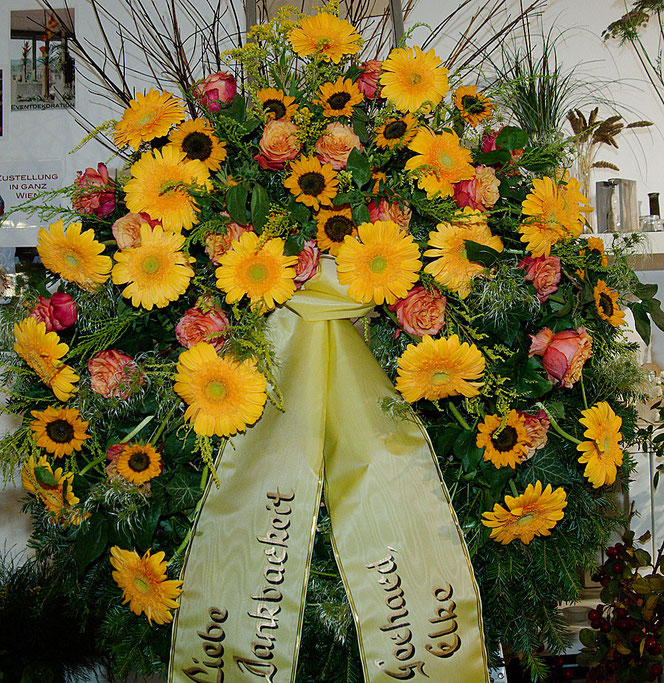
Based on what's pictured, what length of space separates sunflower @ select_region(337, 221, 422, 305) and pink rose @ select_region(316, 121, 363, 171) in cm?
9

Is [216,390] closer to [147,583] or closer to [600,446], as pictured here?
[147,583]

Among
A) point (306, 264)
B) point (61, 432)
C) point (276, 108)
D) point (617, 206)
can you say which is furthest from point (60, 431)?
point (617, 206)

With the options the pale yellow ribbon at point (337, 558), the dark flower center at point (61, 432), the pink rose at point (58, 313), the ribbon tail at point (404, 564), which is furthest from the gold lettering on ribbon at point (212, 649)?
the pink rose at point (58, 313)

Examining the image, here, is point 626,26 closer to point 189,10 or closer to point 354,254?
point 189,10

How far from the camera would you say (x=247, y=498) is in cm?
80

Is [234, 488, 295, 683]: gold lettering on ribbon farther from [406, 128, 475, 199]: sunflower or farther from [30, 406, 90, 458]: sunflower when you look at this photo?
[406, 128, 475, 199]: sunflower

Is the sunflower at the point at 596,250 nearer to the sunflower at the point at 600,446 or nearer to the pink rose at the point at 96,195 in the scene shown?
the sunflower at the point at 600,446

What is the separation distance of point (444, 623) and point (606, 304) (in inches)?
16.3

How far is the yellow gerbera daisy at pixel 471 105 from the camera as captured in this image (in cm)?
88

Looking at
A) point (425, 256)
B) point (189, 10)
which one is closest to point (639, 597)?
point (425, 256)

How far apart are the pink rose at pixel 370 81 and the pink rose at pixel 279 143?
126 millimetres

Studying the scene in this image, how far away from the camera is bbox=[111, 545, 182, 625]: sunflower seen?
2.50ft

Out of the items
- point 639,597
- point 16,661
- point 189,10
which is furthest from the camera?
point 189,10

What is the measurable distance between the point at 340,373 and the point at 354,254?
16 centimetres
